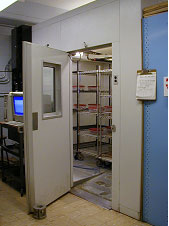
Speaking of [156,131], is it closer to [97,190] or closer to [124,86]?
[124,86]

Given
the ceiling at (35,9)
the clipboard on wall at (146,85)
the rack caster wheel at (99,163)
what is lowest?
the rack caster wheel at (99,163)

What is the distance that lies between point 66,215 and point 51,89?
1.59m

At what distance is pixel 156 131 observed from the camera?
2662mm

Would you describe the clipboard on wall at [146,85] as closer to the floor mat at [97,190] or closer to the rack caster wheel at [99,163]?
the floor mat at [97,190]

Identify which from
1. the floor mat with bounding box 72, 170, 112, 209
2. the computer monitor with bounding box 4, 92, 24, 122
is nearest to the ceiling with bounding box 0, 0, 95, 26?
the computer monitor with bounding box 4, 92, 24, 122

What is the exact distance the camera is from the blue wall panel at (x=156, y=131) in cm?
256

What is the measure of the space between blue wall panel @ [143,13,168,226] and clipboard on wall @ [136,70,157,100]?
50 millimetres

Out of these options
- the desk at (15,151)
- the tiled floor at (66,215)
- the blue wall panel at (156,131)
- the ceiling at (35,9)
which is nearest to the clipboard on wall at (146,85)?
the blue wall panel at (156,131)

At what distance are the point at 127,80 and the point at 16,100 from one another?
1984mm

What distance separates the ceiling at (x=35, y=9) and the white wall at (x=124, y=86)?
126 cm

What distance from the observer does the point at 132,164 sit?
2883 mm

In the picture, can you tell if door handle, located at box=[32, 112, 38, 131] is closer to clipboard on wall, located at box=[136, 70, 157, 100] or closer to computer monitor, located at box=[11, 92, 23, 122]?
computer monitor, located at box=[11, 92, 23, 122]

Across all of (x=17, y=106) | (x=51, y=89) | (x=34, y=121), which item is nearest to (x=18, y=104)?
(x=17, y=106)

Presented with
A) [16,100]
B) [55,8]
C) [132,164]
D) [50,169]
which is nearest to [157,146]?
[132,164]
